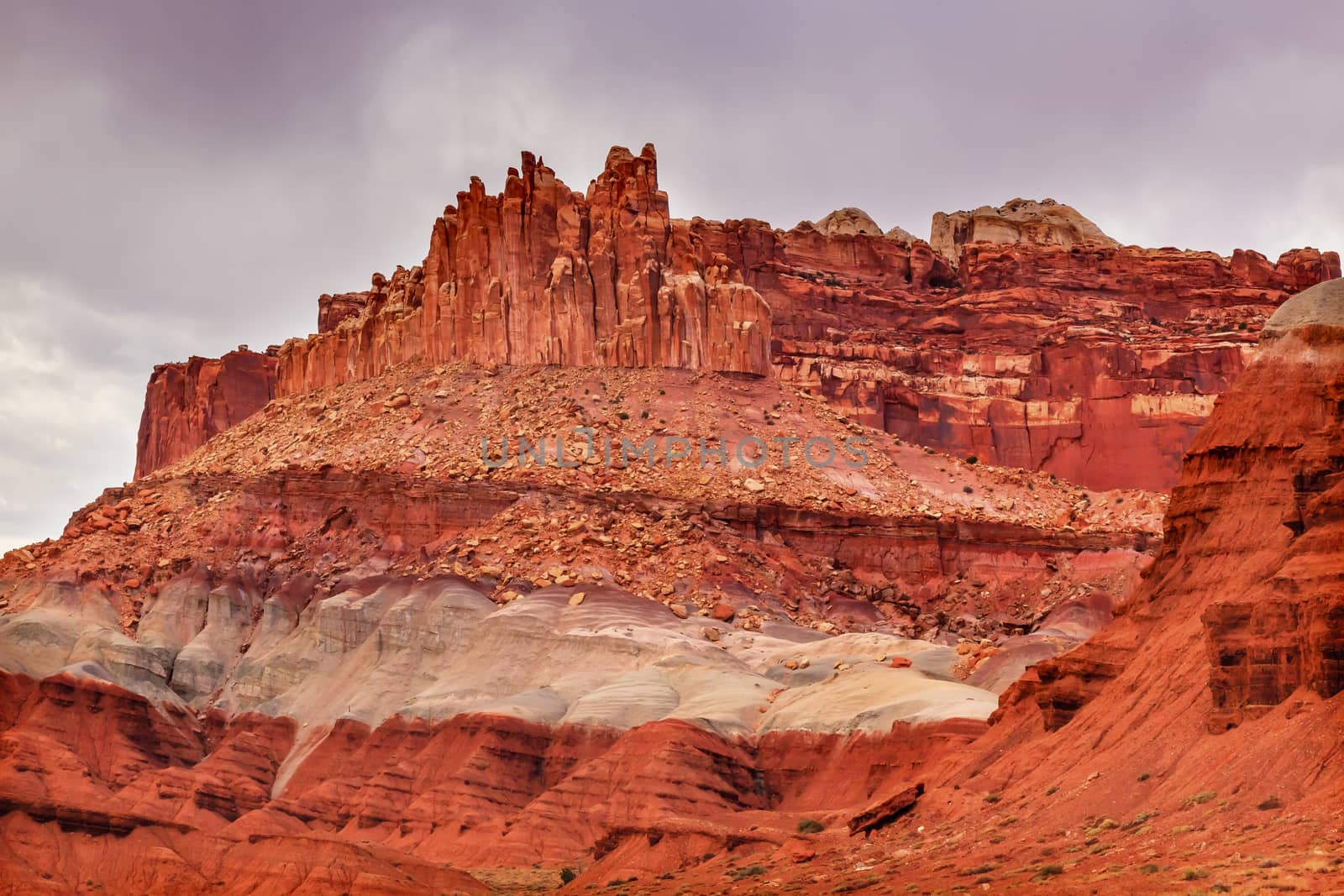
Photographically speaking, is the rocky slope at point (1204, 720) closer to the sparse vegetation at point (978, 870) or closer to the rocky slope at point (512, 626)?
the sparse vegetation at point (978, 870)

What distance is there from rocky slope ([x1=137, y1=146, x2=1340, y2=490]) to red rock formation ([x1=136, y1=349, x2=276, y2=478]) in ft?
8.19

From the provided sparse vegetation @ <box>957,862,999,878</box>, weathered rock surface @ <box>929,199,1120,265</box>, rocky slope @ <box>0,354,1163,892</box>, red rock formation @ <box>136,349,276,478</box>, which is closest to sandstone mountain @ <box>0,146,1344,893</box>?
rocky slope @ <box>0,354,1163,892</box>

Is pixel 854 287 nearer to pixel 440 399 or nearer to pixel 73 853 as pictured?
pixel 440 399

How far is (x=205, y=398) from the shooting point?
504 ft

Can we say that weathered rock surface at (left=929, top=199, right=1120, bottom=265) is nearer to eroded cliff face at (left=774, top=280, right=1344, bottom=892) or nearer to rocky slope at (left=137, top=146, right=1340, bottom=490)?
rocky slope at (left=137, top=146, right=1340, bottom=490)

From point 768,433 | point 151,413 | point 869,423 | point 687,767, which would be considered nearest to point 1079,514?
point 768,433

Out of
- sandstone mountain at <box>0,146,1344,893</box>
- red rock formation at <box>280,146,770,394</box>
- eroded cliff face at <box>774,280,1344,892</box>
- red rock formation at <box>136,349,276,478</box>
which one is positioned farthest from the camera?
red rock formation at <box>136,349,276,478</box>

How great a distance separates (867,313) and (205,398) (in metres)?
48.4

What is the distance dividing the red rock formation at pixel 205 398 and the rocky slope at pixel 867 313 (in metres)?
2.50

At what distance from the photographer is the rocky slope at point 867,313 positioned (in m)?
110

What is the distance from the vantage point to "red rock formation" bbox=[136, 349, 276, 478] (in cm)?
15200

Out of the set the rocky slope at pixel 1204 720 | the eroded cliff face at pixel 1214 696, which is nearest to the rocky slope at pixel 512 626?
the rocky slope at pixel 1204 720

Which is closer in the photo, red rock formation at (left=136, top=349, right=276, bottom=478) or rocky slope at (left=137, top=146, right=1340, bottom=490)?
rocky slope at (left=137, top=146, right=1340, bottom=490)

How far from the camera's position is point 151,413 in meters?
164
